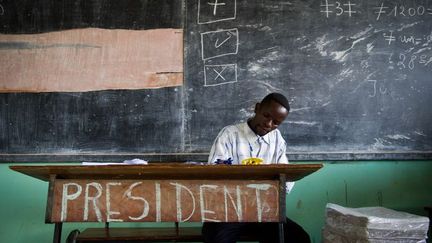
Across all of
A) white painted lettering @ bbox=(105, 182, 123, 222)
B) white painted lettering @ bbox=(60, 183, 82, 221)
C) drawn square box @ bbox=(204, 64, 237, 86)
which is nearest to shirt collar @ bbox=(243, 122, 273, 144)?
drawn square box @ bbox=(204, 64, 237, 86)

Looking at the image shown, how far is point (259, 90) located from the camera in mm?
3291

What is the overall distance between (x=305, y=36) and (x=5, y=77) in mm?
2054

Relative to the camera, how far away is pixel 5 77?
10.7 ft

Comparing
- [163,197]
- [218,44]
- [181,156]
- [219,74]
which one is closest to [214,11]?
[218,44]

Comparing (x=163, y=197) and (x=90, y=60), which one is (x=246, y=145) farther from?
(x=90, y=60)

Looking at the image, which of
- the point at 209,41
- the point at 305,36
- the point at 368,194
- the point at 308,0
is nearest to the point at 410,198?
the point at 368,194

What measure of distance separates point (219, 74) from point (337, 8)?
0.94 meters

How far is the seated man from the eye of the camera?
2439mm

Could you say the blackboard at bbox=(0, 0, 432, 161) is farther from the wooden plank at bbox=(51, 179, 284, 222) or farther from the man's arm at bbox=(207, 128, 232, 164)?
the wooden plank at bbox=(51, 179, 284, 222)

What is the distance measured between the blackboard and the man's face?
0.59 meters

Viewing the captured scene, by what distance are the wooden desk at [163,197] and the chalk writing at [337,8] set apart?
165cm

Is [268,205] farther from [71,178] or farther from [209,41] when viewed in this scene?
[209,41]

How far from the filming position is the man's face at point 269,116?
2590 mm

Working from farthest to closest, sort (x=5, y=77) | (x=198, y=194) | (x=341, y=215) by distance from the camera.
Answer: (x=5, y=77), (x=341, y=215), (x=198, y=194)
